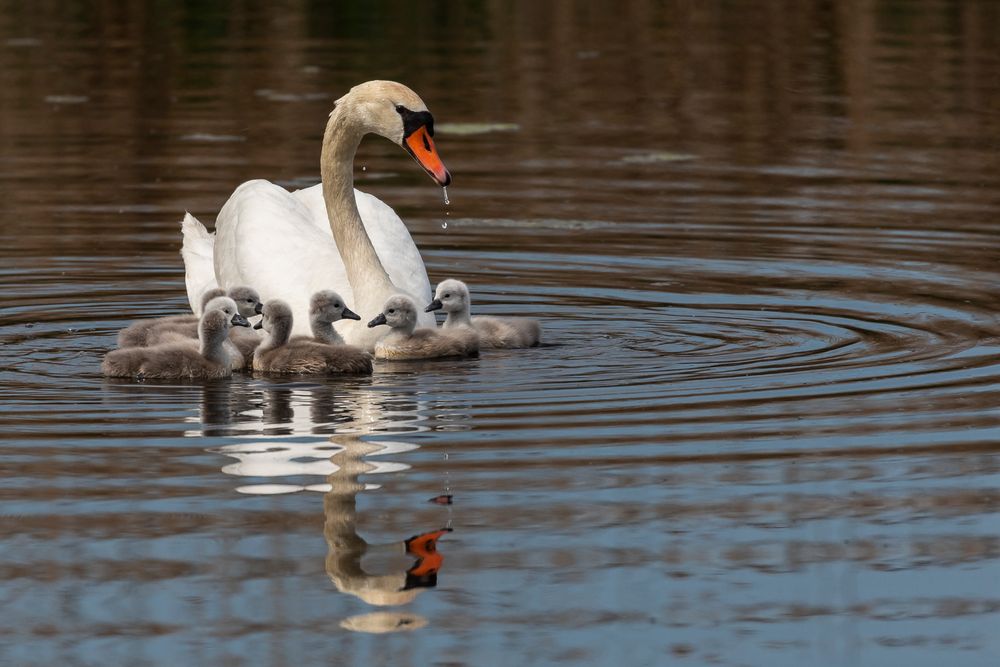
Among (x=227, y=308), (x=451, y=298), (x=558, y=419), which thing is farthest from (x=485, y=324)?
(x=558, y=419)

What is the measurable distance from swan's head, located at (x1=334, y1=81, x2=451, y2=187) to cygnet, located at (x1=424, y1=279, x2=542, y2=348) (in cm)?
65

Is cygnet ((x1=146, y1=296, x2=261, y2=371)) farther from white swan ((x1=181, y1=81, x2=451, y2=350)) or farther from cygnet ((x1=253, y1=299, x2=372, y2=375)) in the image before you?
white swan ((x1=181, y1=81, x2=451, y2=350))

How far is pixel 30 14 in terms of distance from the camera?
112 ft

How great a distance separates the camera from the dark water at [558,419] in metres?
6.23

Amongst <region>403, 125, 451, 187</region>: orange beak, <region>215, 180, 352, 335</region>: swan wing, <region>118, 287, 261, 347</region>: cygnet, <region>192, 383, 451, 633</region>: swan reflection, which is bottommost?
<region>192, 383, 451, 633</region>: swan reflection

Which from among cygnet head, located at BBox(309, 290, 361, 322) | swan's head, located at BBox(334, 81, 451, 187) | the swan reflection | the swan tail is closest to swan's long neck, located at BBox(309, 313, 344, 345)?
cygnet head, located at BBox(309, 290, 361, 322)

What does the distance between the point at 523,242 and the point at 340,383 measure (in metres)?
5.15

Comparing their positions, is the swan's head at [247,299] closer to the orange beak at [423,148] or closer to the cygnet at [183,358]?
the cygnet at [183,358]

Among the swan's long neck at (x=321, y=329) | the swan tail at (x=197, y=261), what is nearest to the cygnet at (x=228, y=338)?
the swan's long neck at (x=321, y=329)

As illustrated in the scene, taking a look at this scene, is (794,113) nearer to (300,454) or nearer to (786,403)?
(786,403)

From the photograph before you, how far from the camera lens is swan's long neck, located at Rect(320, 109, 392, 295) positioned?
445 inches

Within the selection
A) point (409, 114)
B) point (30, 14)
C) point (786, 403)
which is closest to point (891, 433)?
point (786, 403)

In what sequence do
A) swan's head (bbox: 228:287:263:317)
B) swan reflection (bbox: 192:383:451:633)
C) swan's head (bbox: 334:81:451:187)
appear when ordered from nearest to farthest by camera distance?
swan reflection (bbox: 192:383:451:633)
swan's head (bbox: 228:287:263:317)
swan's head (bbox: 334:81:451:187)

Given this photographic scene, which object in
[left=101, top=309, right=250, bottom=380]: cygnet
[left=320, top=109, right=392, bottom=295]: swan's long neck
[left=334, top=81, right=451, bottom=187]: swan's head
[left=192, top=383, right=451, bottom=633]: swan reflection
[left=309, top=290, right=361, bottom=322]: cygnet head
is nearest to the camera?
[left=192, top=383, right=451, bottom=633]: swan reflection
